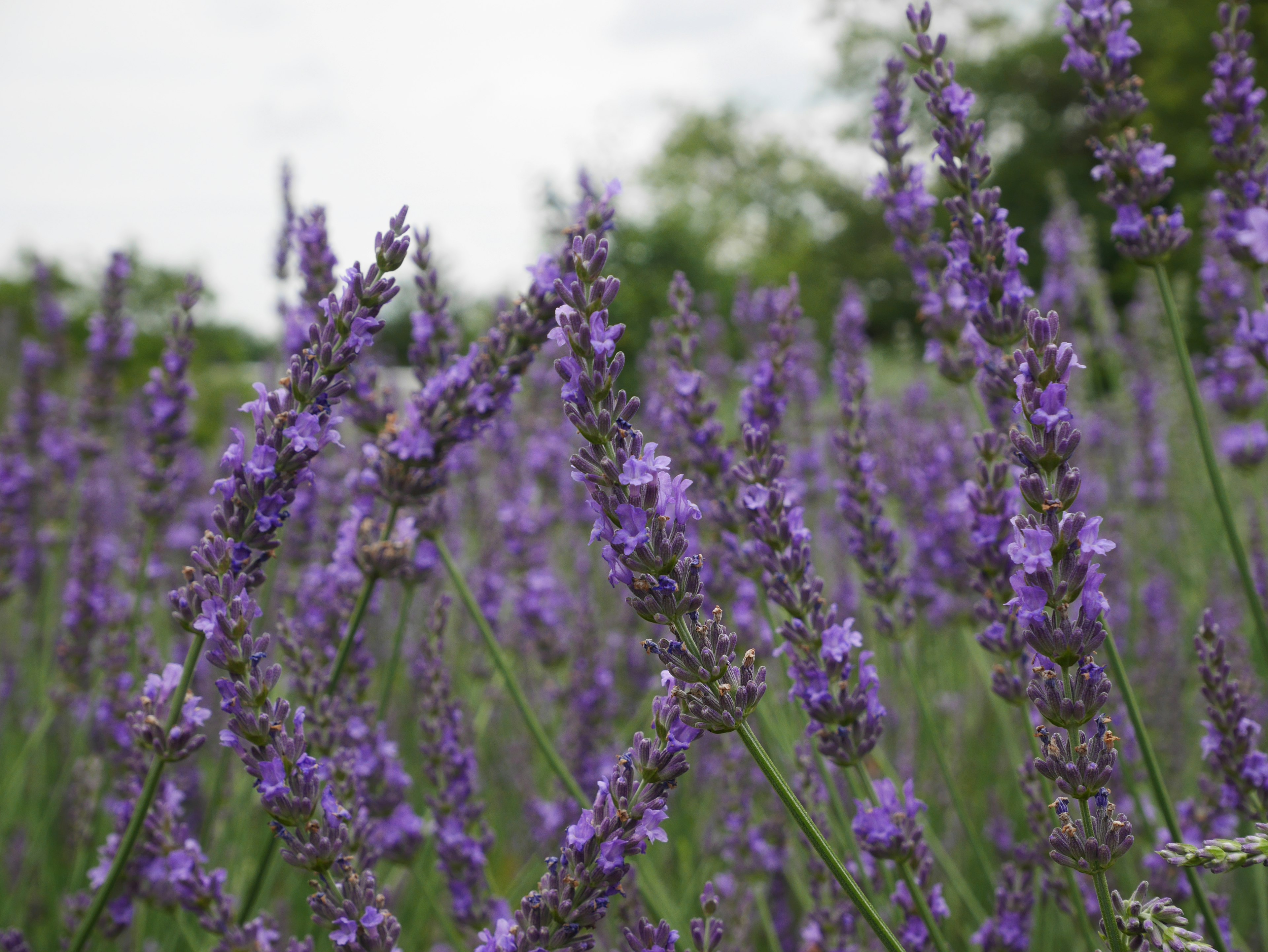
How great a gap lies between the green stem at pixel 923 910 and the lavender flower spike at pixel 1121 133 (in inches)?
52.9

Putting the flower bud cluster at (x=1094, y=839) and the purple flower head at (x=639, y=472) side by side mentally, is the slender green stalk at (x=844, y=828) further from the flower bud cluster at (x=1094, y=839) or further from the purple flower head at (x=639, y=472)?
the purple flower head at (x=639, y=472)

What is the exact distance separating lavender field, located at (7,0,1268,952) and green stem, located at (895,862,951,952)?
33mm

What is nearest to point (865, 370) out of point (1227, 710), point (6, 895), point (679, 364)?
point (679, 364)

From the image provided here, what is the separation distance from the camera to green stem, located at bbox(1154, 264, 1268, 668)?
1.70 metres

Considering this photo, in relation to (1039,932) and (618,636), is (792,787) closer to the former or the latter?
(1039,932)

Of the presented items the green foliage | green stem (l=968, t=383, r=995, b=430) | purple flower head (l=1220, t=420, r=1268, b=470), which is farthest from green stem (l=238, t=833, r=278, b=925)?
the green foliage

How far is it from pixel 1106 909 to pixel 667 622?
60 centimetres

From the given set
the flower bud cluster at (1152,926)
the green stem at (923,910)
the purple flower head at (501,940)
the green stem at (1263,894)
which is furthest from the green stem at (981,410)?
the purple flower head at (501,940)

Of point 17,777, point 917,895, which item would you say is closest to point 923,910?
point 917,895

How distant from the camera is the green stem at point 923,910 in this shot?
4.31 ft

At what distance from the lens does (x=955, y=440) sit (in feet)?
10.8

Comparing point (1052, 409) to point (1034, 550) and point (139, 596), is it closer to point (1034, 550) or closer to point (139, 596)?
point (1034, 550)

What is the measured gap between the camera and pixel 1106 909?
103cm

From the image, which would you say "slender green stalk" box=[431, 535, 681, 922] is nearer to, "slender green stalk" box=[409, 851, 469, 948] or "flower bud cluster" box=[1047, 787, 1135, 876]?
"slender green stalk" box=[409, 851, 469, 948]
